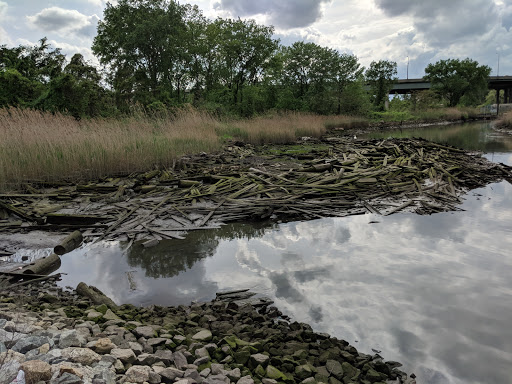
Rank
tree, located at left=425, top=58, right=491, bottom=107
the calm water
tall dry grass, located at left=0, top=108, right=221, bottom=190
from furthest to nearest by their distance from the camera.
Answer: tree, located at left=425, top=58, right=491, bottom=107 → tall dry grass, located at left=0, top=108, right=221, bottom=190 → the calm water

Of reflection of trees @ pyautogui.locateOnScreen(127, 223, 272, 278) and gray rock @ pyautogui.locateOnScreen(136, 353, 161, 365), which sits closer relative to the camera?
gray rock @ pyautogui.locateOnScreen(136, 353, 161, 365)

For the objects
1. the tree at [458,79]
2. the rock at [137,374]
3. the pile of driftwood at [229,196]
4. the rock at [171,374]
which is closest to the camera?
the rock at [137,374]

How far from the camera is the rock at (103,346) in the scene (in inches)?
97.5

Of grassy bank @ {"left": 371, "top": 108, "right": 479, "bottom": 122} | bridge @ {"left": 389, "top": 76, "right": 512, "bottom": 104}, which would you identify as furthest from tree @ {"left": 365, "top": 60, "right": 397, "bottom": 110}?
bridge @ {"left": 389, "top": 76, "right": 512, "bottom": 104}

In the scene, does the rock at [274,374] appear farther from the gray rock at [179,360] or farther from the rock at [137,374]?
the rock at [137,374]

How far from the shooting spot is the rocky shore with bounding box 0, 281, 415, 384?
2264mm

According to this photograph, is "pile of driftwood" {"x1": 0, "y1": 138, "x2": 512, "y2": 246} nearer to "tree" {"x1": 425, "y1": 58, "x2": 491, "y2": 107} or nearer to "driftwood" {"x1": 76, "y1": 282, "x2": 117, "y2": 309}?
"driftwood" {"x1": 76, "y1": 282, "x2": 117, "y2": 309}

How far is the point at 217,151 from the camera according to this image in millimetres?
13664

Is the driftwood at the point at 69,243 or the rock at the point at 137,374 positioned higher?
the rock at the point at 137,374

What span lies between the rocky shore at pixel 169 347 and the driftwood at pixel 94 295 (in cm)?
9

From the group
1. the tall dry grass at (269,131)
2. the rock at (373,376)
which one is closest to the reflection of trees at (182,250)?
the rock at (373,376)

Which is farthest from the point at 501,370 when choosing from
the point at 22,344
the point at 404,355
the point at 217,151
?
the point at 217,151

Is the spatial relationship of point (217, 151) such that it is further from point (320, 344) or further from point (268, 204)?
point (320, 344)

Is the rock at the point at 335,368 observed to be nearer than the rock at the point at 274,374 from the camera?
No
